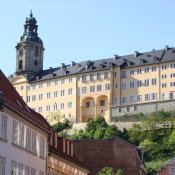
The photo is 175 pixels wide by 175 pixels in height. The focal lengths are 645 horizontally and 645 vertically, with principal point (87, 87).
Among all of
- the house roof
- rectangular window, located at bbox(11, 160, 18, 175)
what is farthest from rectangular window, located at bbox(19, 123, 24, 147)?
the house roof

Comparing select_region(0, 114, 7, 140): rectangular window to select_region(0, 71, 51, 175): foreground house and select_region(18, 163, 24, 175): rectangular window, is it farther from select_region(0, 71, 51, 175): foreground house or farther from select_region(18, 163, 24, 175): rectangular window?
select_region(18, 163, 24, 175): rectangular window

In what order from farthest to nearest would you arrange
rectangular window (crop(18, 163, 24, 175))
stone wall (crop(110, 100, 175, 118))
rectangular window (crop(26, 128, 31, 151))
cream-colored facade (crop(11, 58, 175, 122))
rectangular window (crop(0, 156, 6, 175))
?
cream-colored facade (crop(11, 58, 175, 122)) → stone wall (crop(110, 100, 175, 118)) → rectangular window (crop(26, 128, 31, 151)) → rectangular window (crop(18, 163, 24, 175)) → rectangular window (crop(0, 156, 6, 175))

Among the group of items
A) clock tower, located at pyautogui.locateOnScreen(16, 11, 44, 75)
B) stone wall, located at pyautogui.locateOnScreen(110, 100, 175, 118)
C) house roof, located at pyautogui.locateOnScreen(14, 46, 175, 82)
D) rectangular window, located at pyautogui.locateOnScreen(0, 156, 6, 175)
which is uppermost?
clock tower, located at pyautogui.locateOnScreen(16, 11, 44, 75)

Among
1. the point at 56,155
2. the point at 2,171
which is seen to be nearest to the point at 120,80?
the point at 56,155

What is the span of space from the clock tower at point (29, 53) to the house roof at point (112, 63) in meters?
2.37

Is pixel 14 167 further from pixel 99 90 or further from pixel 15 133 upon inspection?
pixel 99 90

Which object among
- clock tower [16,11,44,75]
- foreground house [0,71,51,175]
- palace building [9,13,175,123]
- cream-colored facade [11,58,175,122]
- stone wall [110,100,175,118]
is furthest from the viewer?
clock tower [16,11,44,75]

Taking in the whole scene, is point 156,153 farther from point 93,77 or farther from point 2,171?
point 2,171

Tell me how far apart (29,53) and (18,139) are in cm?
12268

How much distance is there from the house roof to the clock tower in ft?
7.77

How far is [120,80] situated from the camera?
136 meters

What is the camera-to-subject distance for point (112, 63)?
456 feet

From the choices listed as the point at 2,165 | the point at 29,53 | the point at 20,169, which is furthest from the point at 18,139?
the point at 29,53

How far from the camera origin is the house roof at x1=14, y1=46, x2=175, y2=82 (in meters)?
134
